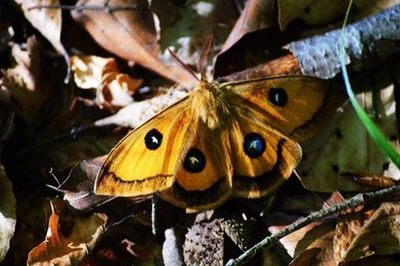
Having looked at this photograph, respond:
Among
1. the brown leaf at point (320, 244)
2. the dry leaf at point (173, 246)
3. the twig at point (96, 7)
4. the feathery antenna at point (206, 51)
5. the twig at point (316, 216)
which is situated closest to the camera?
the twig at point (316, 216)

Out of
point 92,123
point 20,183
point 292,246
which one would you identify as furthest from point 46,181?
point 292,246

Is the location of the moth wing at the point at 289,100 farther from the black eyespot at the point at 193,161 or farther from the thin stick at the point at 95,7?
the thin stick at the point at 95,7

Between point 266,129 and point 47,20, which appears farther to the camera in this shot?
point 47,20

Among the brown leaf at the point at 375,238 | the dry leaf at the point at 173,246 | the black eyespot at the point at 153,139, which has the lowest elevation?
the dry leaf at the point at 173,246

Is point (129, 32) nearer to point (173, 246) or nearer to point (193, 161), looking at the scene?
point (193, 161)

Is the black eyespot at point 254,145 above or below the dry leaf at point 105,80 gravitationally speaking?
above

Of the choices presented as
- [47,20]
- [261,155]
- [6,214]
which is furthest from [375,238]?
[47,20]

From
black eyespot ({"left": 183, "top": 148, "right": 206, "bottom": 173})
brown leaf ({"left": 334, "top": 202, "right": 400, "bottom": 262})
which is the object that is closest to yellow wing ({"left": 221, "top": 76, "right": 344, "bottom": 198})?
black eyespot ({"left": 183, "top": 148, "right": 206, "bottom": 173})

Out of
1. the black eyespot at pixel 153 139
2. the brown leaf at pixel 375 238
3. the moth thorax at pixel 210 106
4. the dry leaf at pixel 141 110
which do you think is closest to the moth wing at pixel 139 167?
the black eyespot at pixel 153 139
